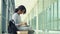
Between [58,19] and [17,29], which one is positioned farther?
[58,19]

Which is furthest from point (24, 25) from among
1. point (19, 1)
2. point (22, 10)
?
point (19, 1)

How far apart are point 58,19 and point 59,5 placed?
0.37 m

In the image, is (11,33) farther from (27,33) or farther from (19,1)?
(19,1)

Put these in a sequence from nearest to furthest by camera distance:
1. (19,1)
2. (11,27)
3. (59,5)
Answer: (11,27) → (59,5) → (19,1)

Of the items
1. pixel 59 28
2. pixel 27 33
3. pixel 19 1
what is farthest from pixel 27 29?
pixel 19 1

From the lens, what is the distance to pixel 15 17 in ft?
12.0

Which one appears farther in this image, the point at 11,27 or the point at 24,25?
the point at 24,25

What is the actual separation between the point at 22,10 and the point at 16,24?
0.40m

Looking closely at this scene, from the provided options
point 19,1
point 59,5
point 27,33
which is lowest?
point 27,33

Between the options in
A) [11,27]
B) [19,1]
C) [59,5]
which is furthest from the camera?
[19,1]

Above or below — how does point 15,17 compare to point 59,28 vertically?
above

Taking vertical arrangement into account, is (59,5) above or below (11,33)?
above

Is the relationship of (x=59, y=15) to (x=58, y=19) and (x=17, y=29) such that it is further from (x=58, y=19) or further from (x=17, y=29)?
(x=17, y=29)

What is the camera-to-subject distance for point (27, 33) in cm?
381
